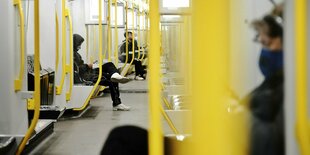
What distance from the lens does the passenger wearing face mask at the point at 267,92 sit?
1.06 metres

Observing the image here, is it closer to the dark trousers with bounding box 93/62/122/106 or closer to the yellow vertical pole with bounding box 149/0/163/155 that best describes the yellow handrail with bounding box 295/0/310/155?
the yellow vertical pole with bounding box 149/0/163/155

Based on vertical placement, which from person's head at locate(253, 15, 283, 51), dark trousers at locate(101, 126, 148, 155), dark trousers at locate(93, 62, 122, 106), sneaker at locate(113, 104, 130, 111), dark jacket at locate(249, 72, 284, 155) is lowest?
sneaker at locate(113, 104, 130, 111)

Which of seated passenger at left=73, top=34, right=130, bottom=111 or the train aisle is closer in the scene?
the train aisle

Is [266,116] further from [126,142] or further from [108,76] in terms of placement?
[108,76]

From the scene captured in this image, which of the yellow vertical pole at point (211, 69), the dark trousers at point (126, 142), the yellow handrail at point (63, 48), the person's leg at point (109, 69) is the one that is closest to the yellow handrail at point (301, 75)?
the yellow vertical pole at point (211, 69)

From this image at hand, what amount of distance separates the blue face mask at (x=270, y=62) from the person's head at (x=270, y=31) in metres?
0.01

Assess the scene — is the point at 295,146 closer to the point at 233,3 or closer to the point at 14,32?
the point at 233,3

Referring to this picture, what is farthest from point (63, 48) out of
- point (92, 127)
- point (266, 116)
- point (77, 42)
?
point (266, 116)

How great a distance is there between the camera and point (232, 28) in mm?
1043

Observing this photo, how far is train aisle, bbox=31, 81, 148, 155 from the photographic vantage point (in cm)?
540

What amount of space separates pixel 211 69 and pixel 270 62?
0.14 metres

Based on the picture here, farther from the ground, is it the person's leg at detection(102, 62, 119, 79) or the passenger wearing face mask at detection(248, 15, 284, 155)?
the passenger wearing face mask at detection(248, 15, 284, 155)

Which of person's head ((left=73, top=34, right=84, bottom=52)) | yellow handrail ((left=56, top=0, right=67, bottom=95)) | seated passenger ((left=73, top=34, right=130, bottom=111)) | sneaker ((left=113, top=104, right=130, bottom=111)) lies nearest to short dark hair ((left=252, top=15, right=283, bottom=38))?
yellow handrail ((left=56, top=0, right=67, bottom=95))

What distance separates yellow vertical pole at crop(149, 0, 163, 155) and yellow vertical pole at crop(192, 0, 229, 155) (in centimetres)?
14
